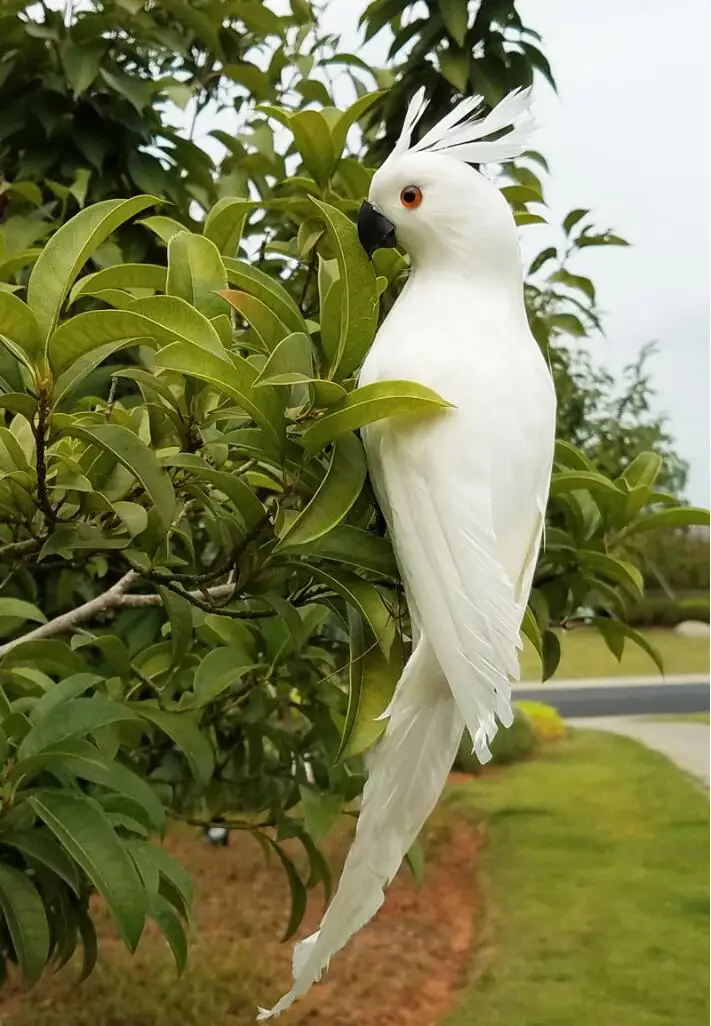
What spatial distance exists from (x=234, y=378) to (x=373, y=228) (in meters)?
0.13

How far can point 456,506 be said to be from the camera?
38cm

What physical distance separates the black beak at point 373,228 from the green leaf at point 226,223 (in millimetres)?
112

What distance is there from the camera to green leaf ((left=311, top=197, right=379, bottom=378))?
39 centimetres

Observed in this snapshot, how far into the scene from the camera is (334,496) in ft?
1.26

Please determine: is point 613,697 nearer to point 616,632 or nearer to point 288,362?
point 616,632

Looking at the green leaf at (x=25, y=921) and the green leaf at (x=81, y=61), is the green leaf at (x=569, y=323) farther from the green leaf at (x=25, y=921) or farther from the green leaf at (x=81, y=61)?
the green leaf at (x=25, y=921)

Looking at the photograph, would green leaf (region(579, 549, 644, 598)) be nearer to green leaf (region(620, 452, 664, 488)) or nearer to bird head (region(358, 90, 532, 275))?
green leaf (region(620, 452, 664, 488))

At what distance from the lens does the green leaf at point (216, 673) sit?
70 cm

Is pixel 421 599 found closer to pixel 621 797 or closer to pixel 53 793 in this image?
pixel 53 793

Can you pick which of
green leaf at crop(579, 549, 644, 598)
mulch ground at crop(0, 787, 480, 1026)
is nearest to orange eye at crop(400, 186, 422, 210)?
green leaf at crop(579, 549, 644, 598)

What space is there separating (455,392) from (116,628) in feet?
2.02

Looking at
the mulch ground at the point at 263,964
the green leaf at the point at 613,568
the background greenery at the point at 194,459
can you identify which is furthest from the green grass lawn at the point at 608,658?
the green leaf at the point at 613,568

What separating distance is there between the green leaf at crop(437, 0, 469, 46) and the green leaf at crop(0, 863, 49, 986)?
2.74 feet

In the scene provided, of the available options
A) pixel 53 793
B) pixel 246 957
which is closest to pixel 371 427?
pixel 53 793
